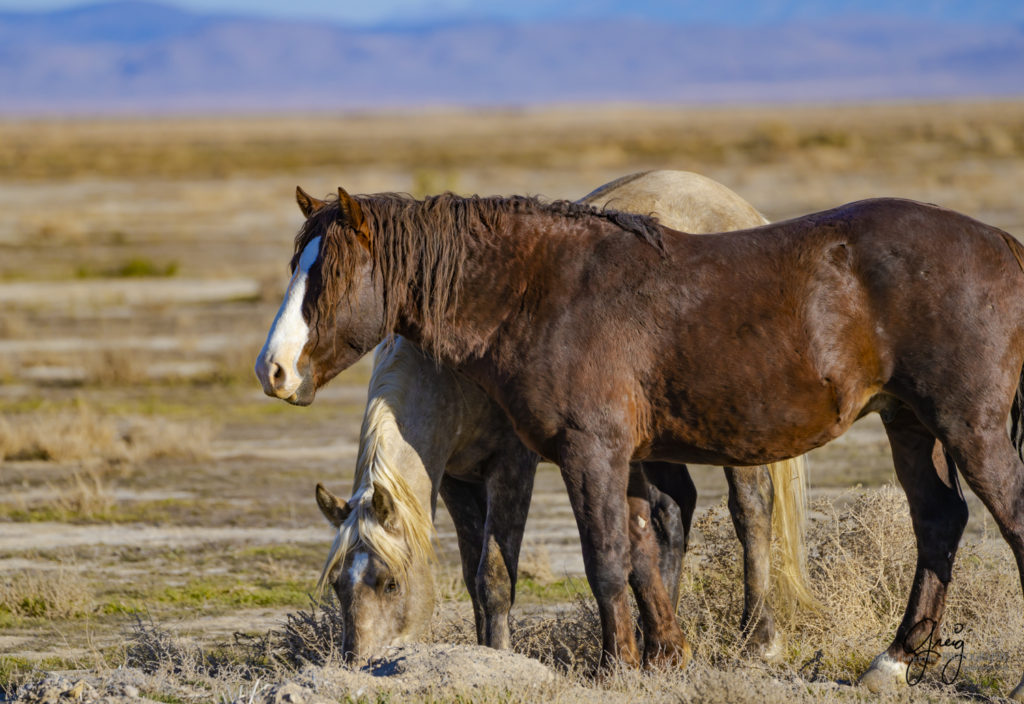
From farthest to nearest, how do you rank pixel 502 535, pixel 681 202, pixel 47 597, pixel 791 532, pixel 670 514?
pixel 47 597 → pixel 681 202 → pixel 791 532 → pixel 670 514 → pixel 502 535

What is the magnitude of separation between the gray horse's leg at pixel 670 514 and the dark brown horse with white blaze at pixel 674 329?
1168 millimetres

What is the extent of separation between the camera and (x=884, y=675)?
5.61 meters

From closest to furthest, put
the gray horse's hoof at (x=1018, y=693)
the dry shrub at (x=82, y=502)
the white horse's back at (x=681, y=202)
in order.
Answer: the gray horse's hoof at (x=1018, y=693) → the white horse's back at (x=681, y=202) → the dry shrub at (x=82, y=502)

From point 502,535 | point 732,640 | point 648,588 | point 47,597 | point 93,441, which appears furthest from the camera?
point 93,441

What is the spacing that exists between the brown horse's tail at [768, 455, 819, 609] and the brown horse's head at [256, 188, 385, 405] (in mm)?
2691

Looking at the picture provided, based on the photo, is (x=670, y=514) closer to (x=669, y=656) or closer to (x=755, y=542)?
(x=755, y=542)

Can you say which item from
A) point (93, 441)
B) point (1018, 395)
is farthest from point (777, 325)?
point (93, 441)

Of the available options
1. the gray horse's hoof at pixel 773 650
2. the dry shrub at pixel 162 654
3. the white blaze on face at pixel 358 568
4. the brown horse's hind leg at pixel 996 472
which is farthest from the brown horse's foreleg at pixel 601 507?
the dry shrub at pixel 162 654

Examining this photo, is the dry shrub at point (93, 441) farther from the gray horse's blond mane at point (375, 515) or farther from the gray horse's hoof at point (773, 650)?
the gray horse's hoof at point (773, 650)

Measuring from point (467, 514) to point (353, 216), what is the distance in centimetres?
191

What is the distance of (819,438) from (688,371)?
590 mm

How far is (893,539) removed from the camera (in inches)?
265

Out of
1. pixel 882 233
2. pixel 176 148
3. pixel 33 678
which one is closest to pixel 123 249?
pixel 33 678

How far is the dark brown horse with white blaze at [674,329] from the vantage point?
5102 mm
